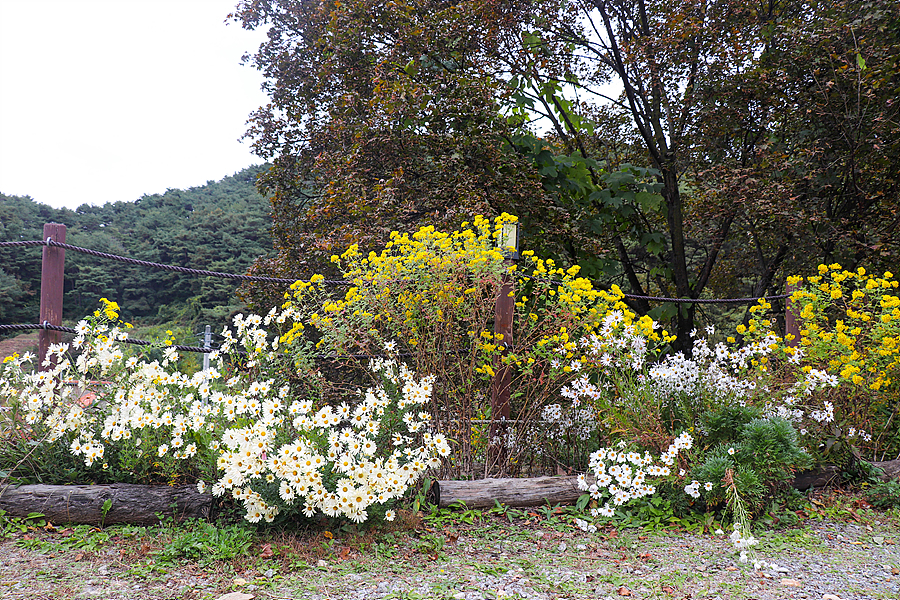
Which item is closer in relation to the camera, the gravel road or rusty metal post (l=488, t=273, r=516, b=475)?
the gravel road

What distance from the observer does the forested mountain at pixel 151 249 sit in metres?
15.4

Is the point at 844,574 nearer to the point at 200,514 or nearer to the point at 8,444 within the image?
the point at 200,514

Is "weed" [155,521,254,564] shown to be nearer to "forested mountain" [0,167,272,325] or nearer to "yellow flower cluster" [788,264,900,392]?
"yellow flower cluster" [788,264,900,392]

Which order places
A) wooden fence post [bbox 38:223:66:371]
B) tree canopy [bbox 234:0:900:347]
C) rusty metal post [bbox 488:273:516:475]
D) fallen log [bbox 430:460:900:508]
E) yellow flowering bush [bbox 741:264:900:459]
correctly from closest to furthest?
fallen log [bbox 430:460:900:508], wooden fence post [bbox 38:223:66:371], rusty metal post [bbox 488:273:516:475], yellow flowering bush [bbox 741:264:900:459], tree canopy [bbox 234:0:900:347]

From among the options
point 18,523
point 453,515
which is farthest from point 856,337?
point 18,523

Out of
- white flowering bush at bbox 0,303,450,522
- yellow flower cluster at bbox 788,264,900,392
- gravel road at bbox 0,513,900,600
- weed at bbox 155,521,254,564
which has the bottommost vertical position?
gravel road at bbox 0,513,900,600

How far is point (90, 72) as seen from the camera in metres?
10.5

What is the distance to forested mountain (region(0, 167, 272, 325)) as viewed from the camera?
15.4 metres

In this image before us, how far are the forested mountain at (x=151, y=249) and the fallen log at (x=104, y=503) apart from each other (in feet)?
40.7

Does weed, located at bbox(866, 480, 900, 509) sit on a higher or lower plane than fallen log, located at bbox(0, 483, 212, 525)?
lower

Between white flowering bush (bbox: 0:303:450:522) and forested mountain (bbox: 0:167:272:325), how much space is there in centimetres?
1214

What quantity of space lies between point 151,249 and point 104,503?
1835 centimetres

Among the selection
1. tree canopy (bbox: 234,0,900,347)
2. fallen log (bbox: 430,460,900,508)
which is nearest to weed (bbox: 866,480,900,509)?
fallen log (bbox: 430,460,900,508)

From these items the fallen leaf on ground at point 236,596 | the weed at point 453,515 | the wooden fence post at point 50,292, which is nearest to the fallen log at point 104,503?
the fallen leaf on ground at point 236,596
